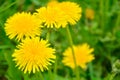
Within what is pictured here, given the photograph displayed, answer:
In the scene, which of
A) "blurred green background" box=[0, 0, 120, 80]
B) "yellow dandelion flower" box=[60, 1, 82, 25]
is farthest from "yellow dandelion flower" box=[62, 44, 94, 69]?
"yellow dandelion flower" box=[60, 1, 82, 25]

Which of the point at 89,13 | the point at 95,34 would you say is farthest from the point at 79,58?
the point at 89,13

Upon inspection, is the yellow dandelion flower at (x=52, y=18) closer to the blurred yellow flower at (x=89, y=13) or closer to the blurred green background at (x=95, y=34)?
the blurred green background at (x=95, y=34)

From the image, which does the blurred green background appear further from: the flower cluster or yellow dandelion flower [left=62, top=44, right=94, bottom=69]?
the flower cluster

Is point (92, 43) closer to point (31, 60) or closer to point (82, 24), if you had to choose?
point (82, 24)

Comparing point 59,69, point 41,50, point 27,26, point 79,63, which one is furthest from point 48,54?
point 59,69

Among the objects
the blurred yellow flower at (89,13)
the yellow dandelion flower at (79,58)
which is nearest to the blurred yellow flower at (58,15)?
the yellow dandelion flower at (79,58)
